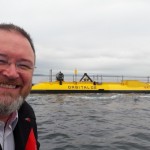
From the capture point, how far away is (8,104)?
7.50 ft

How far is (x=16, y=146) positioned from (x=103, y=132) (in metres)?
8.32

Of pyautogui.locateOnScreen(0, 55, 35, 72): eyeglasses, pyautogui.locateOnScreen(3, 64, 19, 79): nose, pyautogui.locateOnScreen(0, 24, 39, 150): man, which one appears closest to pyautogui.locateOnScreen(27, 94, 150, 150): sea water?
pyautogui.locateOnScreen(0, 24, 39, 150): man

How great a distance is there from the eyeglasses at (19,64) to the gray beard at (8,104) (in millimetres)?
217

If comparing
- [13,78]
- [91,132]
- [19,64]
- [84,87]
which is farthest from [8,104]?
[84,87]

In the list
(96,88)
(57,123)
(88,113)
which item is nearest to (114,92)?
(96,88)

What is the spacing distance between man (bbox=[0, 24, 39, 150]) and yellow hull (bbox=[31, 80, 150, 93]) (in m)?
25.4

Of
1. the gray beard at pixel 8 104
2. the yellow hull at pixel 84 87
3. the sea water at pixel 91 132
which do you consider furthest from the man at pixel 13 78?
the yellow hull at pixel 84 87

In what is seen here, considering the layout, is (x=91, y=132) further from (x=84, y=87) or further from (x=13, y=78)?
(x=84, y=87)

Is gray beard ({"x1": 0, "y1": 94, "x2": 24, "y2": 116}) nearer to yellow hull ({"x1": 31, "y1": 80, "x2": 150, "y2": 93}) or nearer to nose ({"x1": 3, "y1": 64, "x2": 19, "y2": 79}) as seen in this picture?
nose ({"x1": 3, "y1": 64, "x2": 19, "y2": 79})

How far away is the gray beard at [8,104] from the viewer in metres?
2.27

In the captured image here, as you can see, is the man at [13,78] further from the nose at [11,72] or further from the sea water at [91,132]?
the sea water at [91,132]

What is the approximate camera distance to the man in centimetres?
228

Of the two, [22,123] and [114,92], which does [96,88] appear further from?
[22,123]

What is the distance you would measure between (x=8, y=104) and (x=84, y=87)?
2658cm
